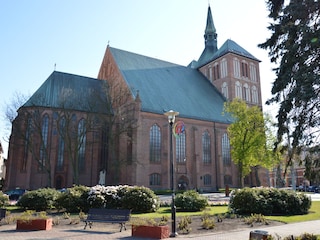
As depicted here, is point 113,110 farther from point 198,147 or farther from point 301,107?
point 301,107

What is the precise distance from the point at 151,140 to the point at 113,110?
6.85 meters

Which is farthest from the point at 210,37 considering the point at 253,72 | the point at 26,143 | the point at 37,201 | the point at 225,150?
the point at 37,201

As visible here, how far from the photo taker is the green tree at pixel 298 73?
1015 centimetres

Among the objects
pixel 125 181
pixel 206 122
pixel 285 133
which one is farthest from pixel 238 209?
pixel 206 122

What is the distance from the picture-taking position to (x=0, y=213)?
45.5ft

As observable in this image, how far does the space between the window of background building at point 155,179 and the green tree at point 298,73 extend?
1192 inches

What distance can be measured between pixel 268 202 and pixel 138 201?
7.68 meters

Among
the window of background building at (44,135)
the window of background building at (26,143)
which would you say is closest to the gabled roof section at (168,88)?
the window of background building at (44,135)

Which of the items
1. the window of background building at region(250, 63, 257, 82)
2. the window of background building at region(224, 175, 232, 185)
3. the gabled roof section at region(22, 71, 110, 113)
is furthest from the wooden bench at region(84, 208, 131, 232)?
the window of background building at region(250, 63, 257, 82)

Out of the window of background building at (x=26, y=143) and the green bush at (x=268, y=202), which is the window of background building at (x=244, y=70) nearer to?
the window of background building at (x=26, y=143)

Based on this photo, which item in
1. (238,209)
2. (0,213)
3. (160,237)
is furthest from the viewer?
(238,209)

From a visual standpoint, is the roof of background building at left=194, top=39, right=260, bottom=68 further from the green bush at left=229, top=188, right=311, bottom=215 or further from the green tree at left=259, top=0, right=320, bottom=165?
the green tree at left=259, top=0, right=320, bottom=165

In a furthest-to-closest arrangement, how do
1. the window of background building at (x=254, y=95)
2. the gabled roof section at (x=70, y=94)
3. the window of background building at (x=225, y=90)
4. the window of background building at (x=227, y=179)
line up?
the window of background building at (x=254, y=95) < the window of background building at (x=225, y=90) < the window of background building at (x=227, y=179) < the gabled roof section at (x=70, y=94)

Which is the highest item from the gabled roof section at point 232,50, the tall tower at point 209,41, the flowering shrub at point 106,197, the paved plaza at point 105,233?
the tall tower at point 209,41
